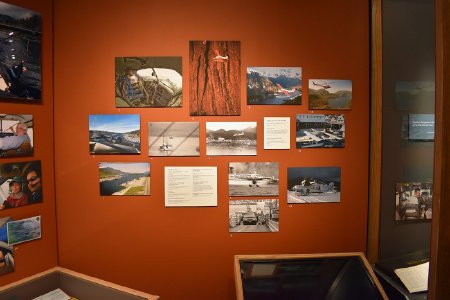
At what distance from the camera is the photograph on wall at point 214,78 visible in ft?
7.04

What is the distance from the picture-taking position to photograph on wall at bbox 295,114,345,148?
2182 millimetres

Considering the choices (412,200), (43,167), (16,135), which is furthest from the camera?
(412,200)

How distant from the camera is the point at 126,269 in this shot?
2.23 meters

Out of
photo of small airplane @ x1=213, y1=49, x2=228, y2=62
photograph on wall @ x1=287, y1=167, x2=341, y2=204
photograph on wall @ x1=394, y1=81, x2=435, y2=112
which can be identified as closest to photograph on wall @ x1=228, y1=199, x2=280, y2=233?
photograph on wall @ x1=287, y1=167, x2=341, y2=204

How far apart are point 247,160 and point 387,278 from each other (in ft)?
4.49

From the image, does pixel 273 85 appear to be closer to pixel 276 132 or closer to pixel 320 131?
pixel 276 132

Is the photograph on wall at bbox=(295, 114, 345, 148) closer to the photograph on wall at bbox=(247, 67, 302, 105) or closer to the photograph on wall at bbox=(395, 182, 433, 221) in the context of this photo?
the photograph on wall at bbox=(247, 67, 302, 105)

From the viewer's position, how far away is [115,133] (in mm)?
2152

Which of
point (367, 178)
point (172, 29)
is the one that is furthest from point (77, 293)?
point (367, 178)

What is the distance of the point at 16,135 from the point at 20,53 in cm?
62

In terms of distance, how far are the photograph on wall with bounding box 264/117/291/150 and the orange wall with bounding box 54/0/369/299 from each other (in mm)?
50

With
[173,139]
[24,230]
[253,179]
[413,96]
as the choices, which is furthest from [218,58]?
[24,230]

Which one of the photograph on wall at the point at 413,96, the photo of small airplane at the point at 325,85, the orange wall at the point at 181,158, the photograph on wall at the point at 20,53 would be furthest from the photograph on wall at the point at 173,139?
the photograph on wall at the point at 413,96

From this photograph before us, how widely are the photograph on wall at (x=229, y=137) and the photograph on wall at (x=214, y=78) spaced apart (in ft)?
0.35
